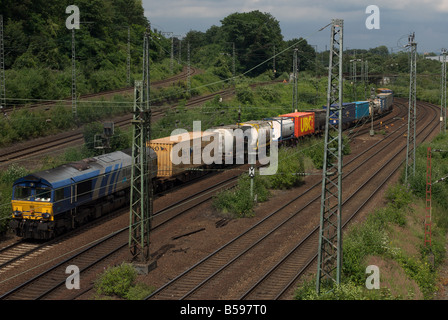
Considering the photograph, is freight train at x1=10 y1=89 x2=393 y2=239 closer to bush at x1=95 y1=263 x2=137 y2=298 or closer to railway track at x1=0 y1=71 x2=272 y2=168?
bush at x1=95 y1=263 x2=137 y2=298

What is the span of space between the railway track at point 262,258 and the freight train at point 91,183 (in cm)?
634

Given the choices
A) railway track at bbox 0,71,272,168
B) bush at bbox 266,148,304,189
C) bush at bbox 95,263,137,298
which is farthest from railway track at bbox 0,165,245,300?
railway track at bbox 0,71,272,168

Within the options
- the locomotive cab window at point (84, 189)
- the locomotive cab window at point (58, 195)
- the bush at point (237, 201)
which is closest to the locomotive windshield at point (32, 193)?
the locomotive cab window at point (58, 195)

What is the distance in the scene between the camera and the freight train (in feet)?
76.8

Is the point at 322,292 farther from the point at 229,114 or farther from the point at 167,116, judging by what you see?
the point at 229,114

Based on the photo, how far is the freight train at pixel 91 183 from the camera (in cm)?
2341

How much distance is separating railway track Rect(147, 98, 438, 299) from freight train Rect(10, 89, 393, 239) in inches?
250

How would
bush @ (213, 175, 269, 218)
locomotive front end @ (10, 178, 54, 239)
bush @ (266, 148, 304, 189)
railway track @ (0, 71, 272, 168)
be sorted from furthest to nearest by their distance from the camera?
railway track @ (0, 71, 272, 168)
bush @ (266, 148, 304, 189)
bush @ (213, 175, 269, 218)
locomotive front end @ (10, 178, 54, 239)

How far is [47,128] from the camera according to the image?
44281mm

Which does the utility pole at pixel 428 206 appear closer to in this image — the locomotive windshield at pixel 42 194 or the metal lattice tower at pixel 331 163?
the metal lattice tower at pixel 331 163

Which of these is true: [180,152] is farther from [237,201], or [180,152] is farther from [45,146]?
[45,146]

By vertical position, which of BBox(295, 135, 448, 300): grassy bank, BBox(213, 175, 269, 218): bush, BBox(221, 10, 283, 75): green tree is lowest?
BBox(295, 135, 448, 300): grassy bank

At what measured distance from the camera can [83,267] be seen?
20.6m

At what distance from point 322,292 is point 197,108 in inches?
1630
